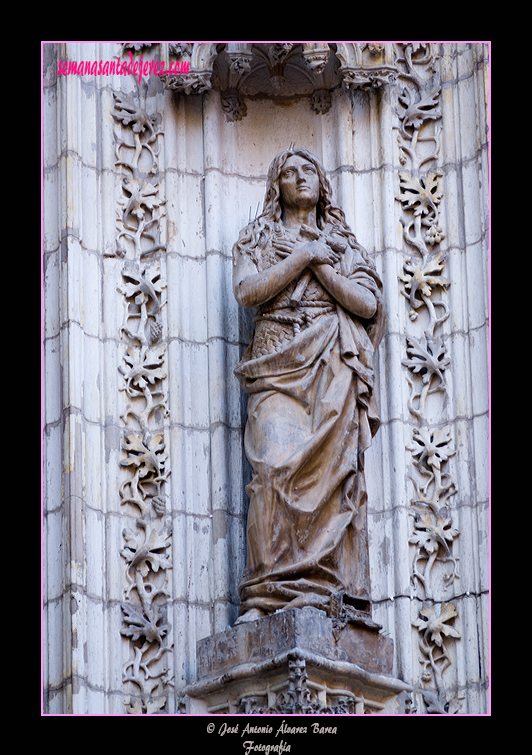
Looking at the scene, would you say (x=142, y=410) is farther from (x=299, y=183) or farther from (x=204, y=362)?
(x=299, y=183)

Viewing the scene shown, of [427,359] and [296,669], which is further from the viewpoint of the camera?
[427,359]

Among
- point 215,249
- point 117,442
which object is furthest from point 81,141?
point 117,442

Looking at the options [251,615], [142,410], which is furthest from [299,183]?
[251,615]

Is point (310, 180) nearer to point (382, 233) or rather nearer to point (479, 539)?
point (382, 233)

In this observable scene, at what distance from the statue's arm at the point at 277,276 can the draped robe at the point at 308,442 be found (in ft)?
0.37

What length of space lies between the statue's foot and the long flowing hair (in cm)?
183

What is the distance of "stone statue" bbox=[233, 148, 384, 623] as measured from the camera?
10016 mm

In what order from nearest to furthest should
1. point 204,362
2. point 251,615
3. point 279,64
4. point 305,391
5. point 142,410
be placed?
point 251,615
point 305,391
point 142,410
point 204,362
point 279,64

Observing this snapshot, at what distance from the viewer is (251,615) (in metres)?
9.91

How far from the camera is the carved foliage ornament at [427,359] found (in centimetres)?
1053

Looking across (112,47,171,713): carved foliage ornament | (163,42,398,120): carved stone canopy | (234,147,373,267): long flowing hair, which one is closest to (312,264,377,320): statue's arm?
(234,147,373,267): long flowing hair

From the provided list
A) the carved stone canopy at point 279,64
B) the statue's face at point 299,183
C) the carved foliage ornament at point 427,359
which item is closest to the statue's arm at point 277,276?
the statue's face at point 299,183

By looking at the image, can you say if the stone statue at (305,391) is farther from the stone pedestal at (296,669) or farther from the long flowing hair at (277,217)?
the stone pedestal at (296,669)

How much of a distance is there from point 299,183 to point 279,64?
0.97 m
